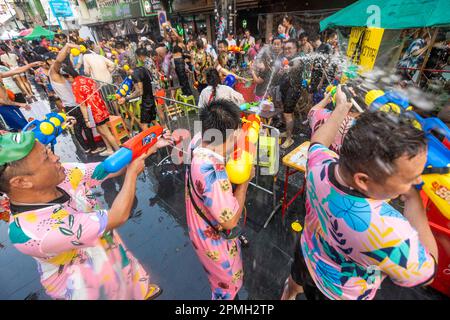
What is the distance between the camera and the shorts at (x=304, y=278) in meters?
1.78

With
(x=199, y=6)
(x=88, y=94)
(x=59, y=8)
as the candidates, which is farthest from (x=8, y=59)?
(x=199, y=6)

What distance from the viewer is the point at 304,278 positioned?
1846 mm

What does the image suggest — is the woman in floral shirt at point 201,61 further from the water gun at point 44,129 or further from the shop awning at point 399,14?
the water gun at point 44,129

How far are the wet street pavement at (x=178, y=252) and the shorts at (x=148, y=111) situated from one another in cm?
181

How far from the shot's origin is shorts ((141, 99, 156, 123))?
5.05 m

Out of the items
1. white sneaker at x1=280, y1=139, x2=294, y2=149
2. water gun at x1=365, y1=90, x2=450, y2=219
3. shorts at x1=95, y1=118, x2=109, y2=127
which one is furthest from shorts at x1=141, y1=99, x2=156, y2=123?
water gun at x1=365, y1=90, x2=450, y2=219

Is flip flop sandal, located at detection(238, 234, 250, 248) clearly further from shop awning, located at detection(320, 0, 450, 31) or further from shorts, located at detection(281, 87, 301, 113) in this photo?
shop awning, located at detection(320, 0, 450, 31)

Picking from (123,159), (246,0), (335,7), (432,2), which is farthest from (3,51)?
(432,2)

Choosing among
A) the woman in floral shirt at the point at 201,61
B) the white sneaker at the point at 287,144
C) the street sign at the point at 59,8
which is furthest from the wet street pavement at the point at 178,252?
the street sign at the point at 59,8

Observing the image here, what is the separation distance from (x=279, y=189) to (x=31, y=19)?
52.0 m

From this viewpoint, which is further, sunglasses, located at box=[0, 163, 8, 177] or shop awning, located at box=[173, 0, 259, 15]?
shop awning, located at box=[173, 0, 259, 15]

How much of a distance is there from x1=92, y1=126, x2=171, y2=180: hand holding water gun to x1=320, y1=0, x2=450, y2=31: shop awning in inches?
232

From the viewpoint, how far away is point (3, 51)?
37.3 ft

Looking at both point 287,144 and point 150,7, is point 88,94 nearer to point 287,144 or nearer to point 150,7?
point 287,144
